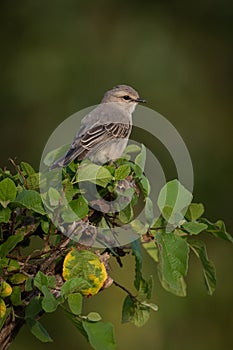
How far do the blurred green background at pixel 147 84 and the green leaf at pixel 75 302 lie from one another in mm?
3683

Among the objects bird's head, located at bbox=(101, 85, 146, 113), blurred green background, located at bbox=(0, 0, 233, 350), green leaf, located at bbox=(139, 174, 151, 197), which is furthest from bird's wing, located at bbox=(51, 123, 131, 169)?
blurred green background, located at bbox=(0, 0, 233, 350)

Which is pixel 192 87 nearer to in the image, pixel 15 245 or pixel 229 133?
pixel 229 133

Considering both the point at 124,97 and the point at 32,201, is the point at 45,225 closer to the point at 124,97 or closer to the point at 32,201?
the point at 32,201

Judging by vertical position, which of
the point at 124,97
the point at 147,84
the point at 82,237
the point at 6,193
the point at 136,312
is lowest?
the point at 147,84

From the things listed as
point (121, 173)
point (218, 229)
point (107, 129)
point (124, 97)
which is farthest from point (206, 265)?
point (124, 97)

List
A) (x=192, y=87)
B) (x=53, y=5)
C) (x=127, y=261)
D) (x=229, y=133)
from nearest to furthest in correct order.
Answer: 1. (x=127, y=261)
2. (x=229, y=133)
3. (x=192, y=87)
4. (x=53, y=5)

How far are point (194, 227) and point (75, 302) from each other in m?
0.37

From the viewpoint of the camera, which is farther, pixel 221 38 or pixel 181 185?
pixel 221 38

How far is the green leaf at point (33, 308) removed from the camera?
1.82 meters

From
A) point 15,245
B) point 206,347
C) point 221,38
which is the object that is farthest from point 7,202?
point 221,38

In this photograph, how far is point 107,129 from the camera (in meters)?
3.54

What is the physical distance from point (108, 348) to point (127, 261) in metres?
3.54

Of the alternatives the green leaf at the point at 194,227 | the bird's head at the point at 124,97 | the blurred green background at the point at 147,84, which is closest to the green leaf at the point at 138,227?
the green leaf at the point at 194,227

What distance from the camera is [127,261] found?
210 inches
